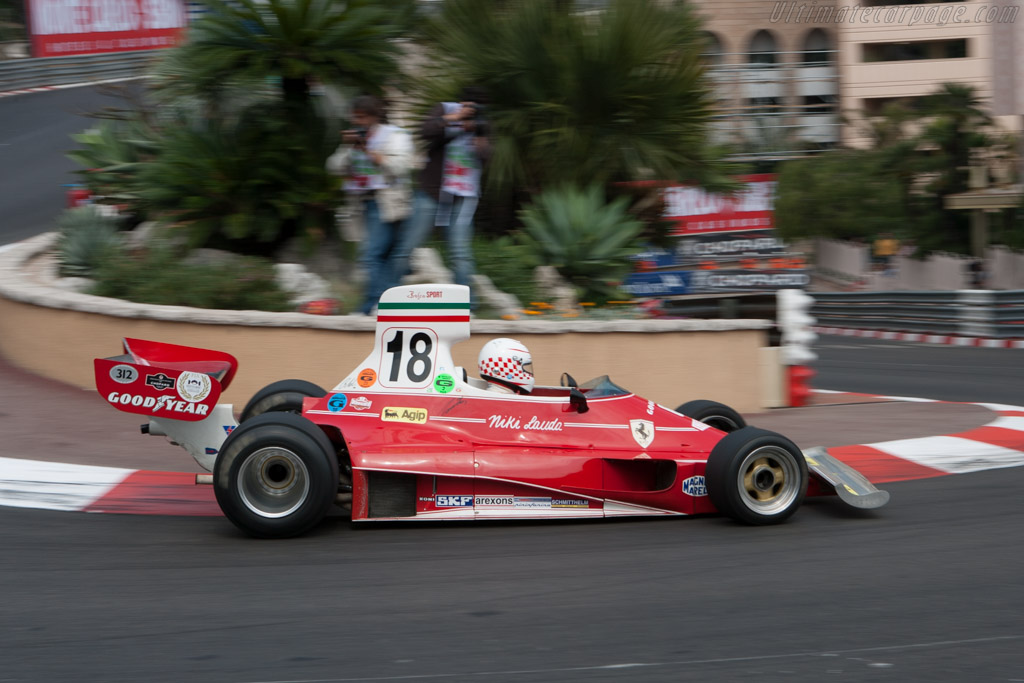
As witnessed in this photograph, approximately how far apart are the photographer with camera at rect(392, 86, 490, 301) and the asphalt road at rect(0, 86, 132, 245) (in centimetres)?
675

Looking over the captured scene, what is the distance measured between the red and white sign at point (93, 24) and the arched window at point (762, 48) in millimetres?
25578

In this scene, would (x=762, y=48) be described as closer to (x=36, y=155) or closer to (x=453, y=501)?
(x=36, y=155)

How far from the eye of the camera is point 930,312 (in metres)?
20.1

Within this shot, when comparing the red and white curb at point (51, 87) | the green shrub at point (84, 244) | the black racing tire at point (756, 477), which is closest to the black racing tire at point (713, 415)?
the black racing tire at point (756, 477)

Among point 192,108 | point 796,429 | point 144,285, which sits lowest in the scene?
point 796,429

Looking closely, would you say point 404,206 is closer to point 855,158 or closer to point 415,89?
point 415,89

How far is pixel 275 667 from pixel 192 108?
25.8 ft

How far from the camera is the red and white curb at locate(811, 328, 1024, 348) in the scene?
1742 cm

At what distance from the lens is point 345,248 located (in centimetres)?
1023

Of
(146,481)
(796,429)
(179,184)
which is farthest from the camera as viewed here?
(179,184)

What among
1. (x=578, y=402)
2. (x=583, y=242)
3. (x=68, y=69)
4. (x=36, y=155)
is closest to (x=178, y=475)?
(x=578, y=402)

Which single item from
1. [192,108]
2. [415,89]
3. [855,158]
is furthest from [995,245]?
[192,108]

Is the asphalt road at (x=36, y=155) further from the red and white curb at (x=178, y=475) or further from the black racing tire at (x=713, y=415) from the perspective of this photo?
the black racing tire at (x=713, y=415)

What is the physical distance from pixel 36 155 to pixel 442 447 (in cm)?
1915
